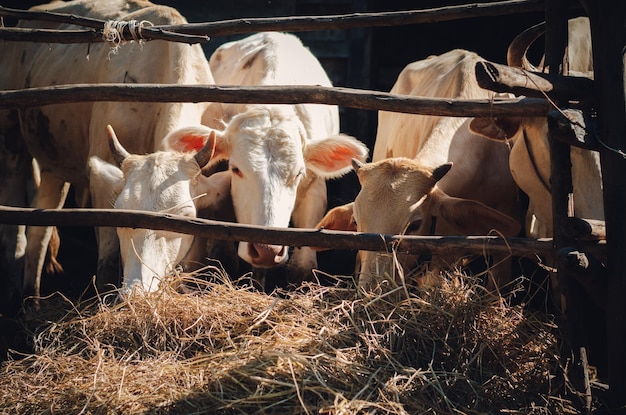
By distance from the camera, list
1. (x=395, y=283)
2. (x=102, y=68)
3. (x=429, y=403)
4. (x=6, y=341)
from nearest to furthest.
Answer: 1. (x=429, y=403)
2. (x=395, y=283)
3. (x=6, y=341)
4. (x=102, y=68)

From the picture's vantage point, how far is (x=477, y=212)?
13.5 feet

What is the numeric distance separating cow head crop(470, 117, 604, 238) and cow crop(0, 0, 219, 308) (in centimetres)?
201

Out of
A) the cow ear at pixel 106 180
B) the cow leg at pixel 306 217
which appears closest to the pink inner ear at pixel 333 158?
the cow leg at pixel 306 217

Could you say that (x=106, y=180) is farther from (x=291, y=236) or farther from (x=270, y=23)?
(x=291, y=236)

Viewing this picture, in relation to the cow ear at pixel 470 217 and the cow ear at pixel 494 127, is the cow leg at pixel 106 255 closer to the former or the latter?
the cow ear at pixel 470 217

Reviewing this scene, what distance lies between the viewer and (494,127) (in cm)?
428

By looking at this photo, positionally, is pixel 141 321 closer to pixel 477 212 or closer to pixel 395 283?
pixel 395 283

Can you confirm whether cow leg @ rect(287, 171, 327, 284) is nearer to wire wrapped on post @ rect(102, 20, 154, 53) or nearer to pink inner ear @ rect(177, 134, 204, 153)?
pink inner ear @ rect(177, 134, 204, 153)

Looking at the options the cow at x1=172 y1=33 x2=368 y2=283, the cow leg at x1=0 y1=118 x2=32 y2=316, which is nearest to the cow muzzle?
the cow at x1=172 y1=33 x2=368 y2=283

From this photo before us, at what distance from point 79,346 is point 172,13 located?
9.90 ft

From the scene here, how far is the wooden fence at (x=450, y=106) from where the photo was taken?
292 cm

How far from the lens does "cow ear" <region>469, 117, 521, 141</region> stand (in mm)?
4234

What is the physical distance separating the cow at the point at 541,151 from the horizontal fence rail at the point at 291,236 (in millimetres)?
771

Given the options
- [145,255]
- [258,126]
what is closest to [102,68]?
[258,126]
